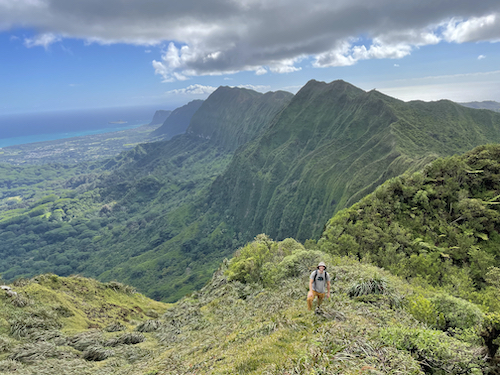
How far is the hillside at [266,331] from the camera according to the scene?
352 inches

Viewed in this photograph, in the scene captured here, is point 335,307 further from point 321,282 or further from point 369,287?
point 369,287

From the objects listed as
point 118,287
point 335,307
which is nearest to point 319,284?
point 335,307

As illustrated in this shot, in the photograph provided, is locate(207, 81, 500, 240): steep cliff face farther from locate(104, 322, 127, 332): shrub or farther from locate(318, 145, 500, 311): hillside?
locate(104, 322, 127, 332): shrub

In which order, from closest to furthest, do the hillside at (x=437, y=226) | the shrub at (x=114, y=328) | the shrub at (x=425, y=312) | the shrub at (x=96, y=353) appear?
the shrub at (x=425, y=312), the shrub at (x=96, y=353), the shrub at (x=114, y=328), the hillside at (x=437, y=226)

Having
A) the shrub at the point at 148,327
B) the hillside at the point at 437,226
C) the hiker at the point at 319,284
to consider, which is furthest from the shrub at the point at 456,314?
the shrub at the point at 148,327

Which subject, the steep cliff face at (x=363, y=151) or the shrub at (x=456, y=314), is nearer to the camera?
the shrub at (x=456, y=314)

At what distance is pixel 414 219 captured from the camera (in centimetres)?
3619

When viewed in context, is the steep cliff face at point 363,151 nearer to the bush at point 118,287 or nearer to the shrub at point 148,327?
the bush at point 118,287

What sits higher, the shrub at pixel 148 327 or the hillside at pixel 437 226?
the hillside at pixel 437 226

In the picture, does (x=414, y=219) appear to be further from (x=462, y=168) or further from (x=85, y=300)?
(x=85, y=300)

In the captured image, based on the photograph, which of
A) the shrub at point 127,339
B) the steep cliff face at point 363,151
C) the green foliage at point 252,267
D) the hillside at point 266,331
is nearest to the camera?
the hillside at point 266,331

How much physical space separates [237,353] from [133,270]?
7528 inches

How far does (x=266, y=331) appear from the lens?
46.5 ft

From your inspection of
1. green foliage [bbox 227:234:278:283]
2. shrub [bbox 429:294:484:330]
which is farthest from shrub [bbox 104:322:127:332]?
shrub [bbox 429:294:484:330]
